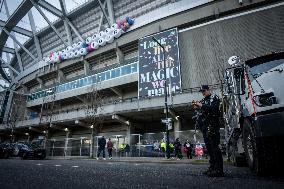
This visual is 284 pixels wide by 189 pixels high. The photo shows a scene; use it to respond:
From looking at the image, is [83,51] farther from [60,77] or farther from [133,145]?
[133,145]

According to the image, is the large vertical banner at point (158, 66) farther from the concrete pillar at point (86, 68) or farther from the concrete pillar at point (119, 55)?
the concrete pillar at point (86, 68)

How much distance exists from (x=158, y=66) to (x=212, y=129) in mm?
24906

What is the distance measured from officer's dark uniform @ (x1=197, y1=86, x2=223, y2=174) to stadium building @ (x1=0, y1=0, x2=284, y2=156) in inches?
573

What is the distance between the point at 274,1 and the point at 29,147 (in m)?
29.8

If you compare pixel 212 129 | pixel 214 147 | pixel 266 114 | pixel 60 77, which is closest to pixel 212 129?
pixel 212 129

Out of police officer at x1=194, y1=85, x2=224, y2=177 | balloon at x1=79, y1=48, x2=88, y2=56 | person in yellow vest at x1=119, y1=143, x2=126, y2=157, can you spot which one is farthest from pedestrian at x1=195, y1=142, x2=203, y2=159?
balloon at x1=79, y1=48, x2=88, y2=56

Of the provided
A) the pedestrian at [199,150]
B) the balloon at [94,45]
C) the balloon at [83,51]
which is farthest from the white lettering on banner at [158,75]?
the balloon at [83,51]

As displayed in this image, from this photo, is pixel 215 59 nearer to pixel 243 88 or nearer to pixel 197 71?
pixel 197 71

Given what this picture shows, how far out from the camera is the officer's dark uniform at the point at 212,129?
13.1 feet

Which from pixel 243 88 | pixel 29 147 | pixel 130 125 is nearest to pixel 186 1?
pixel 130 125

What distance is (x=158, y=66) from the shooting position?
28594 mm

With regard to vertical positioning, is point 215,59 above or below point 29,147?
above

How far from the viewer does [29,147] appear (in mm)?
20000

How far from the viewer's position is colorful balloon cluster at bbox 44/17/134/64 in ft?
109
